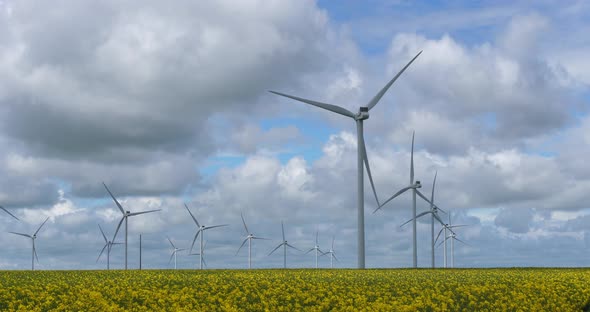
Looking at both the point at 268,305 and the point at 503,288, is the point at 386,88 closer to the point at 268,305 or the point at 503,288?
the point at 503,288

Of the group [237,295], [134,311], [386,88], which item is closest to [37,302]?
[134,311]

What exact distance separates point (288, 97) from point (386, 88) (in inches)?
435

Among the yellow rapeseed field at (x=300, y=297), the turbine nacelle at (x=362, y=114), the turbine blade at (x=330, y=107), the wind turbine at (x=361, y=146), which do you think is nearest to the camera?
the yellow rapeseed field at (x=300, y=297)

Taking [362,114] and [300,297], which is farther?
[362,114]

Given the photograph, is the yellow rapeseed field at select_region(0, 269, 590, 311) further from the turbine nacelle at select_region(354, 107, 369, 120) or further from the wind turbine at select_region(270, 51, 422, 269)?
the turbine nacelle at select_region(354, 107, 369, 120)

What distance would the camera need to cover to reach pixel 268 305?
970 inches

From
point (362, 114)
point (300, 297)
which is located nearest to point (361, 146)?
point (362, 114)

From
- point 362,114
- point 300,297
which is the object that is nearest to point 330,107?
point 362,114

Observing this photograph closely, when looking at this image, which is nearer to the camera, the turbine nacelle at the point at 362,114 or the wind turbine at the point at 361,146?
the wind turbine at the point at 361,146

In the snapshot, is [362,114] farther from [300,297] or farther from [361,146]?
[300,297]

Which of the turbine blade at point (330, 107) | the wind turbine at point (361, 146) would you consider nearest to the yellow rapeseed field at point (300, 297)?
the wind turbine at point (361, 146)

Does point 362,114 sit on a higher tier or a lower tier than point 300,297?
higher

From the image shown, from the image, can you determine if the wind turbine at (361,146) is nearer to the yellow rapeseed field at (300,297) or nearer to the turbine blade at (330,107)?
the turbine blade at (330,107)

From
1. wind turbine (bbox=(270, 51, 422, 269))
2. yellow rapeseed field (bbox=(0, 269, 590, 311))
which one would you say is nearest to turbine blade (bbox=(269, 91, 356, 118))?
wind turbine (bbox=(270, 51, 422, 269))
